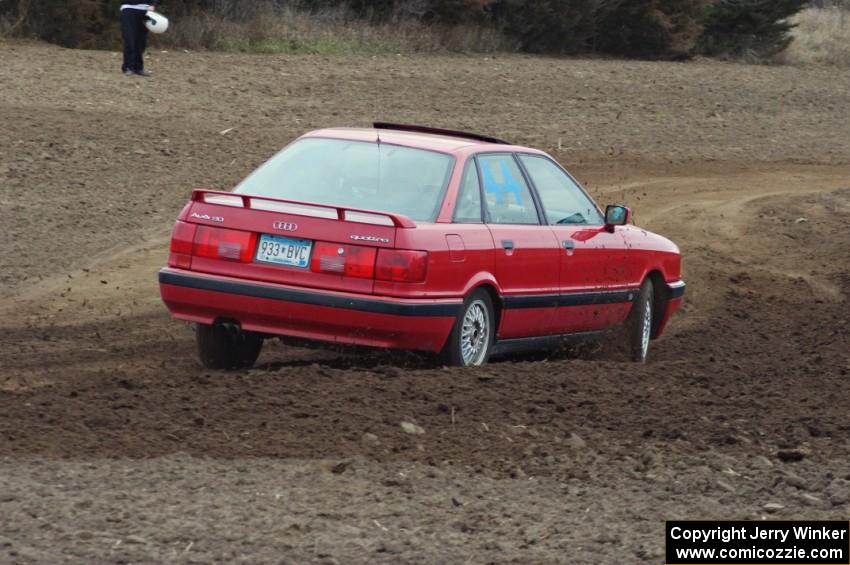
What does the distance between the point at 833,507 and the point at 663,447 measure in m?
1.12

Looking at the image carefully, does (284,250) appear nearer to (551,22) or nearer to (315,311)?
(315,311)

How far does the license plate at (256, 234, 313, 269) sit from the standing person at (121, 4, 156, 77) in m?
14.6

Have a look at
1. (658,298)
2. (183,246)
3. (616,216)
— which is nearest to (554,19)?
(658,298)

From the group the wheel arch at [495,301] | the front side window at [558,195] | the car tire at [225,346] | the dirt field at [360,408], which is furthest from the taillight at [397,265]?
the front side window at [558,195]

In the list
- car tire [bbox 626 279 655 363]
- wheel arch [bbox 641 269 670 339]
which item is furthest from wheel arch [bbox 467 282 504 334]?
wheel arch [bbox 641 269 670 339]

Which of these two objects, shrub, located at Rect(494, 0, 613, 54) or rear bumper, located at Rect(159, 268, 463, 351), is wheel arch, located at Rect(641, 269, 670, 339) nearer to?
rear bumper, located at Rect(159, 268, 463, 351)

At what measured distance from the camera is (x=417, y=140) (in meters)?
9.83

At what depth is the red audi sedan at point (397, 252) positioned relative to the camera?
8680 mm

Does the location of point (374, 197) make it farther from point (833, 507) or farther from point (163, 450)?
point (833, 507)

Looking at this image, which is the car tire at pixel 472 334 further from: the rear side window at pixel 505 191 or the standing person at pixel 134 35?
the standing person at pixel 134 35

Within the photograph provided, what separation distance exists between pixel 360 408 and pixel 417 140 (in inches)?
99.5

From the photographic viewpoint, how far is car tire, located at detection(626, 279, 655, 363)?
36.9 feet

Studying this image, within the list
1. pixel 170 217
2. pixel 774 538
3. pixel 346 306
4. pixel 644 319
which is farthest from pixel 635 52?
pixel 774 538

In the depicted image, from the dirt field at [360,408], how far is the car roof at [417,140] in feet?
4.39
